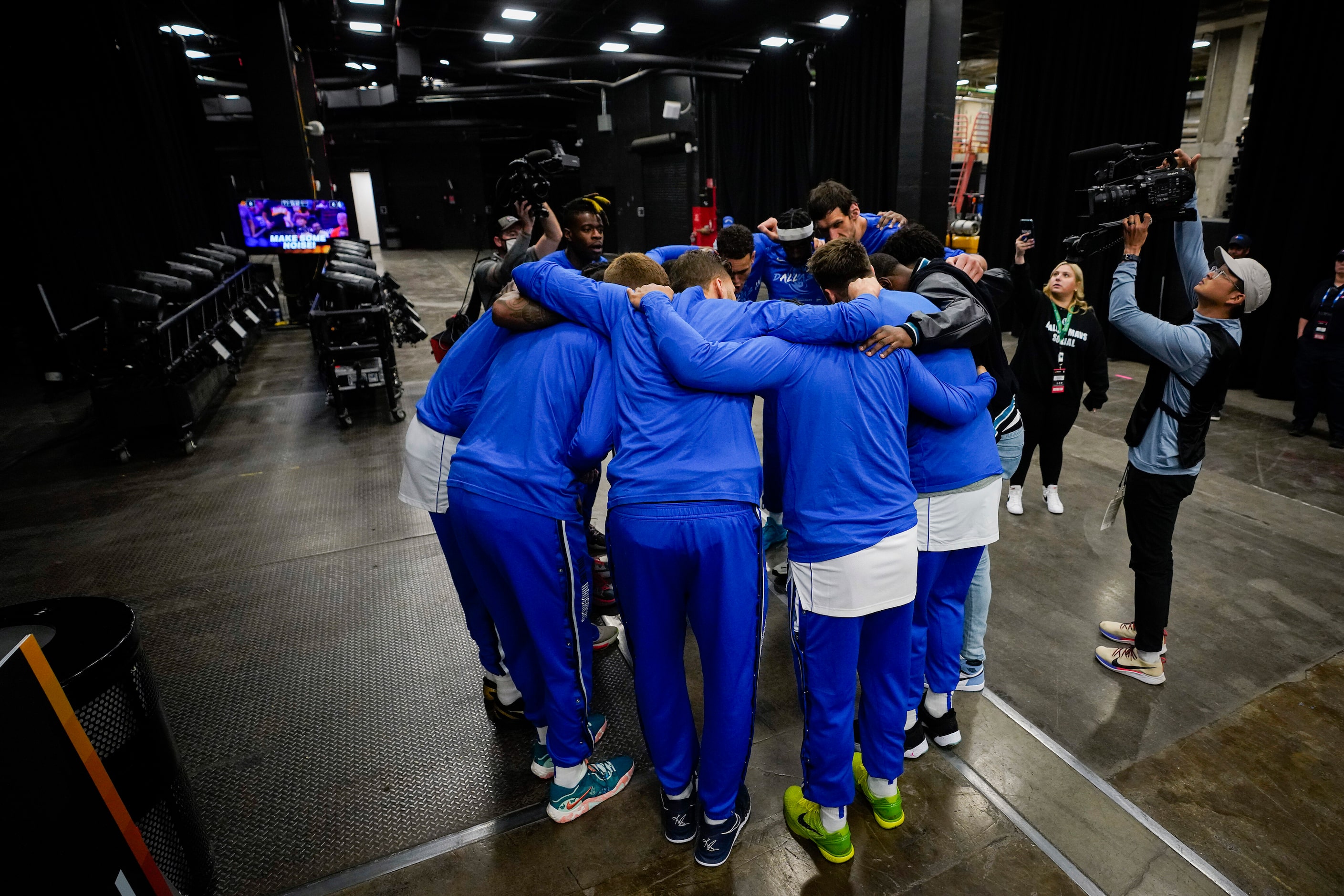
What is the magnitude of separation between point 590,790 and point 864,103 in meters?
11.7

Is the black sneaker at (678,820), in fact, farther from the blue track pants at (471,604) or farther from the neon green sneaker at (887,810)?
the blue track pants at (471,604)

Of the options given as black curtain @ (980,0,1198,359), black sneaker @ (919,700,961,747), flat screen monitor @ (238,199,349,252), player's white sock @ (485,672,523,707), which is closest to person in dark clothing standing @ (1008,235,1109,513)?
black sneaker @ (919,700,961,747)

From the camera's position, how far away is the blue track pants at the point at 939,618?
2.23m

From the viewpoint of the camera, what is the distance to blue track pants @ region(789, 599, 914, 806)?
6.21 ft

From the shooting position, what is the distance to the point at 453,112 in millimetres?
24547

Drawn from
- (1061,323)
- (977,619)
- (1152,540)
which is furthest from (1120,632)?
(1061,323)

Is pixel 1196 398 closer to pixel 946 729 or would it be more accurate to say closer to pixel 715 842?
pixel 946 729

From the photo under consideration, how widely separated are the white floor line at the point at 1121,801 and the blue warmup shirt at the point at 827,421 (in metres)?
1.27

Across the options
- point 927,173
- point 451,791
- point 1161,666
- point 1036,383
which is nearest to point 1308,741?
point 1161,666

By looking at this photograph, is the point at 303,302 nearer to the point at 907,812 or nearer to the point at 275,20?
the point at 275,20

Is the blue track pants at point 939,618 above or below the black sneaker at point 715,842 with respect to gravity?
above

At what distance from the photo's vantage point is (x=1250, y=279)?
2.58 meters

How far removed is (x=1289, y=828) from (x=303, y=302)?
41.5 feet

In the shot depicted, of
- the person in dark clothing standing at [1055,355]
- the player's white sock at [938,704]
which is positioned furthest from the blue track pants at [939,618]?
the person in dark clothing standing at [1055,355]
